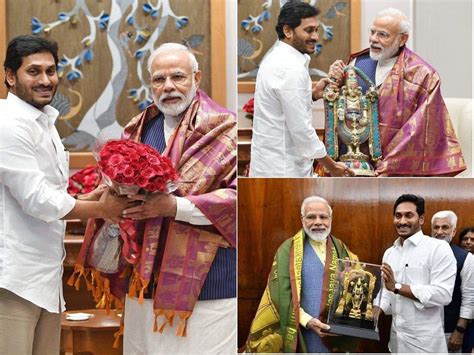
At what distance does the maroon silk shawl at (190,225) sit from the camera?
113 inches

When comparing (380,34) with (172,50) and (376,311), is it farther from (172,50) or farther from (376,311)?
(376,311)

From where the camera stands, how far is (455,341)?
270 centimetres

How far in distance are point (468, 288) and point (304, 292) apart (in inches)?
19.1

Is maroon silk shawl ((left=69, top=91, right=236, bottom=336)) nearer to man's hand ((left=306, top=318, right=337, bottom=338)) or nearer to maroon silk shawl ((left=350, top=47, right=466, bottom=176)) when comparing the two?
man's hand ((left=306, top=318, right=337, bottom=338))

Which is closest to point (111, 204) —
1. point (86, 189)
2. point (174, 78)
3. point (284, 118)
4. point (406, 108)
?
point (86, 189)

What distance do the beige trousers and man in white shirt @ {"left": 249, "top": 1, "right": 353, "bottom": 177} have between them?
807 millimetres

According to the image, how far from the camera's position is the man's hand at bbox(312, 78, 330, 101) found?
8.92 ft

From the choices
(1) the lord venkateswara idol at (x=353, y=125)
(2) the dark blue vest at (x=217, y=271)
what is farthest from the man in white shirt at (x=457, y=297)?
(2) the dark blue vest at (x=217, y=271)

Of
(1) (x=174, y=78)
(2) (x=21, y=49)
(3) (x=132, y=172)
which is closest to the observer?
(3) (x=132, y=172)

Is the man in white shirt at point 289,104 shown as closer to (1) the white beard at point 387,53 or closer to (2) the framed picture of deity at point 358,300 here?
(1) the white beard at point 387,53

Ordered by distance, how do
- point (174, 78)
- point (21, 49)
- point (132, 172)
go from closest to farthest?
point (132, 172) < point (21, 49) < point (174, 78)

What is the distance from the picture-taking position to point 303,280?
273cm

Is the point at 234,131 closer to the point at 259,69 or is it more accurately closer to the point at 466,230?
the point at 259,69

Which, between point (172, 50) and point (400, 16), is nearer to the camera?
point (400, 16)
